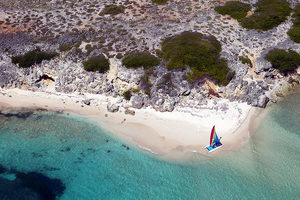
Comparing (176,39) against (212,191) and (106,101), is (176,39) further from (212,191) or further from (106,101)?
(212,191)

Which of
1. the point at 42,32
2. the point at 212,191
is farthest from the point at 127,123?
the point at 42,32

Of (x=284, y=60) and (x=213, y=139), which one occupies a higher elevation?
(x=284, y=60)

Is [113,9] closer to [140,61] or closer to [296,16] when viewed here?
[140,61]

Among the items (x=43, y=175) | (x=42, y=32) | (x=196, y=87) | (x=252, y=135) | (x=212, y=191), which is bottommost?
(x=43, y=175)

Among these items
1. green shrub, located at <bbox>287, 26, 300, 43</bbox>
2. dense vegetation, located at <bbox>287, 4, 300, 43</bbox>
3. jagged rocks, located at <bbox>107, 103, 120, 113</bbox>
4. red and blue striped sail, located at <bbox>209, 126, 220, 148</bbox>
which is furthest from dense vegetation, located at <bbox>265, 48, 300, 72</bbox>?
jagged rocks, located at <bbox>107, 103, 120, 113</bbox>

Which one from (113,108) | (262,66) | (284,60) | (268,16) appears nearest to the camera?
(113,108)

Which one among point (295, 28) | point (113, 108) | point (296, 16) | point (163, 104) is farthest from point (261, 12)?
point (113, 108)
